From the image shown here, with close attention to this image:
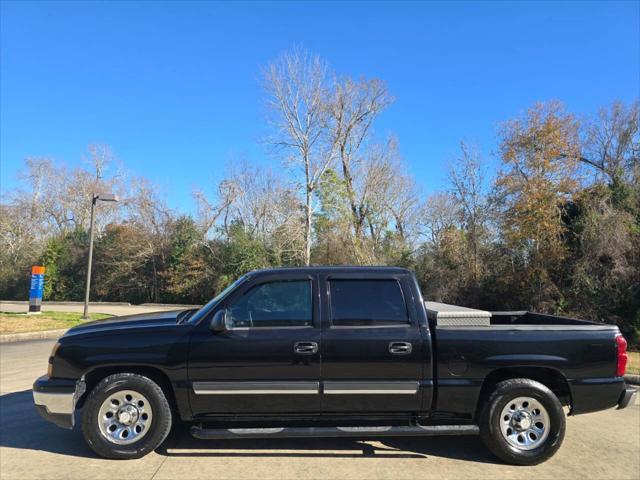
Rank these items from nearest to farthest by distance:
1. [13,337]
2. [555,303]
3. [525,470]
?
[525,470], [13,337], [555,303]

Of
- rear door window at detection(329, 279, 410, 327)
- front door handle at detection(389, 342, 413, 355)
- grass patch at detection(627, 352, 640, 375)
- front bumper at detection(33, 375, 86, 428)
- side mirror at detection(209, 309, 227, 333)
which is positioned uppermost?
rear door window at detection(329, 279, 410, 327)

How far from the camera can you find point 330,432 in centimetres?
437

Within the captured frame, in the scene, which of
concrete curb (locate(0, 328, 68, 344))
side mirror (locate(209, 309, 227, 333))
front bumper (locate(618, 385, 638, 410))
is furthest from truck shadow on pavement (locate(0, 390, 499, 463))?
concrete curb (locate(0, 328, 68, 344))

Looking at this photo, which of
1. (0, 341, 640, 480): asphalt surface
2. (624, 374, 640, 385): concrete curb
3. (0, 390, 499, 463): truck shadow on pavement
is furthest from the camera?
(624, 374, 640, 385): concrete curb

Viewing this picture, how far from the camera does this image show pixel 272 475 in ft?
13.5

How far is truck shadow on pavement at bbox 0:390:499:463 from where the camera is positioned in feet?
15.1

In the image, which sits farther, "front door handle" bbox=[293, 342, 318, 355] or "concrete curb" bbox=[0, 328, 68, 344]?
"concrete curb" bbox=[0, 328, 68, 344]

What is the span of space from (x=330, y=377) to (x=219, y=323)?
3.90ft

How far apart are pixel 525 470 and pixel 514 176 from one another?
627 inches

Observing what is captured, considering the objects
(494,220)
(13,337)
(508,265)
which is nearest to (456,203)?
(494,220)

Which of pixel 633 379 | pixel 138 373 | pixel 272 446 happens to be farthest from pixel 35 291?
pixel 633 379

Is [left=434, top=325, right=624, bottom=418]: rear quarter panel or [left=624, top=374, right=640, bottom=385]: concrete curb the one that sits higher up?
[left=434, top=325, right=624, bottom=418]: rear quarter panel

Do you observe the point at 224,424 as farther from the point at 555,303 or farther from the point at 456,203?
the point at 456,203

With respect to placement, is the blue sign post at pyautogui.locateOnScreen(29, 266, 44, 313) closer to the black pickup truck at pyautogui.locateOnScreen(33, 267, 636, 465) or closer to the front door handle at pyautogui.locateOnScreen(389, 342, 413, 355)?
the black pickup truck at pyautogui.locateOnScreen(33, 267, 636, 465)
